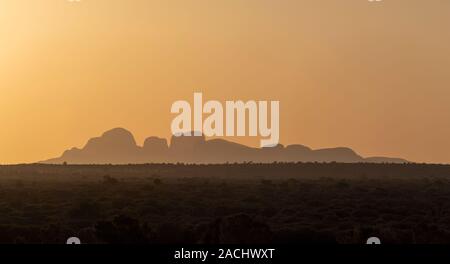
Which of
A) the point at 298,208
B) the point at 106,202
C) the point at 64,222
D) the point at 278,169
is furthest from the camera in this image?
the point at 278,169

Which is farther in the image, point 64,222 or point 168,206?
point 168,206

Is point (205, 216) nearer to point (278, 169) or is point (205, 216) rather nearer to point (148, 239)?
point (148, 239)

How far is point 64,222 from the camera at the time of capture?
42.8m

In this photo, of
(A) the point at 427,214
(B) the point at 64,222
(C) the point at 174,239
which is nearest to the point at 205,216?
(B) the point at 64,222
